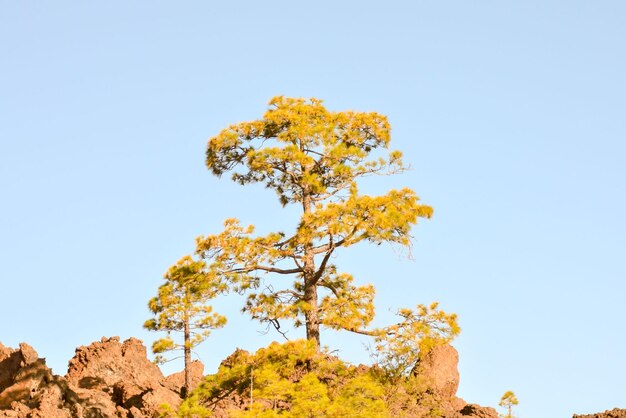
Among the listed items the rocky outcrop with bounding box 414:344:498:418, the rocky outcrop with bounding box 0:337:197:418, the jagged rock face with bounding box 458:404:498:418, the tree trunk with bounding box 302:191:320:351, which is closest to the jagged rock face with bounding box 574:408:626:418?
the jagged rock face with bounding box 458:404:498:418

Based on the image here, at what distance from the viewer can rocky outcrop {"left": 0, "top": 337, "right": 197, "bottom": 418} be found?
2777 centimetres

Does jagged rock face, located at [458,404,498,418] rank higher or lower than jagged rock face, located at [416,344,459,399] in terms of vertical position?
lower

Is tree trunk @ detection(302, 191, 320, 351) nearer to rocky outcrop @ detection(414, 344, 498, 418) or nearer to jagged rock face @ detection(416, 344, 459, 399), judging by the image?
rocky outcrop @ detection(414, 344, 498, 418)

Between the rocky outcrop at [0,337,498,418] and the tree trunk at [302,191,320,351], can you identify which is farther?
the tree trunk at [302,191,320,351]

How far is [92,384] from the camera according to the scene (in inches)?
1458

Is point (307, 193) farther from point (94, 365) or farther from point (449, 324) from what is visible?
point (94, 365)

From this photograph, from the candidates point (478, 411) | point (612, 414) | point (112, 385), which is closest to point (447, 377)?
point (478, 411)

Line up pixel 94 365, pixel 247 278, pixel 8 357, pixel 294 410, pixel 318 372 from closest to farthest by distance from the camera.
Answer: pixel 294 410
pixel 318 372
pixel 247 278
pixel 8 357
pixel 94 365

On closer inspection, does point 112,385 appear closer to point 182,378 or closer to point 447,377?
point 182,378

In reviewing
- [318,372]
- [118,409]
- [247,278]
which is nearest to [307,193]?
[247,278]

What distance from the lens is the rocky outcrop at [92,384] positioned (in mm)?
27766

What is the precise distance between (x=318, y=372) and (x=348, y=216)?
4523 mm

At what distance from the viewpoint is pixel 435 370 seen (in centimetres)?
3881

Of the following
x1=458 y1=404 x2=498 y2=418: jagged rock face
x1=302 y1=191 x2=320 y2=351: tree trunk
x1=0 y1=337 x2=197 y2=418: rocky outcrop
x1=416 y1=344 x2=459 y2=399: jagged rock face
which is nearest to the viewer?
x1=0 y1=337 x2=197 y2=418: rocky outcrop
